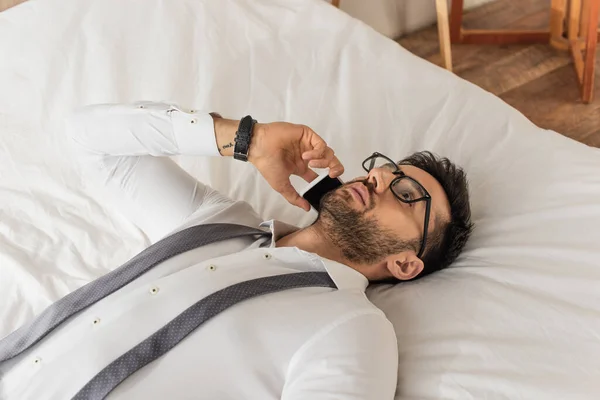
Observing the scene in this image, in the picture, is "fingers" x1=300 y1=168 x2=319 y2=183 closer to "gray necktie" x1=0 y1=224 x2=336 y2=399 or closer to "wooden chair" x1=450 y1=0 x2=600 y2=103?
"gray necktie" x1=0 y1=224 x2=336 y2=399

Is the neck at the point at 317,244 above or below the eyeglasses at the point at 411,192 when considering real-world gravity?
below

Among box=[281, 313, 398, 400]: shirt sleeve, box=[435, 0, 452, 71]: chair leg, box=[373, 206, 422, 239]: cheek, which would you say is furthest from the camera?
box=[435, 0, 452, 71]: chair leg

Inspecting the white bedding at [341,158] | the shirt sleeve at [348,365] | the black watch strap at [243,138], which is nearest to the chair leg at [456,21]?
the white bedding at [341,158]

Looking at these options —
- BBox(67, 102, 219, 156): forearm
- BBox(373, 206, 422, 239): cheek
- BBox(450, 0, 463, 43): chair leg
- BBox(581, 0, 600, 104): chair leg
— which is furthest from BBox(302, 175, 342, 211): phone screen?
BBox(450, 0, 463, 43): chair leg

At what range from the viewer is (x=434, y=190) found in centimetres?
134

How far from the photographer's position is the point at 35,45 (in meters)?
1.82

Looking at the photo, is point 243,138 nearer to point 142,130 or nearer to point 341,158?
point 142,130

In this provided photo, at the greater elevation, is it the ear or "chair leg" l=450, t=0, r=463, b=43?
"chair leg" l=450, t=0, r=463, b=43

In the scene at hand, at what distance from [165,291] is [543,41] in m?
2.13

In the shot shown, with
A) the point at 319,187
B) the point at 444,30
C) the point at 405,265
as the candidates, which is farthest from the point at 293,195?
the point at 444,30

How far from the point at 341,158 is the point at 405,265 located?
41 centimetres

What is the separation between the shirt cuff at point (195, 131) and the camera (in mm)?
1268

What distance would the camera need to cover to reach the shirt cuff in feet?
4.16

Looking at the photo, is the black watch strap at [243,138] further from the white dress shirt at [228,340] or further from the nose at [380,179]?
the nose at [380,179]
